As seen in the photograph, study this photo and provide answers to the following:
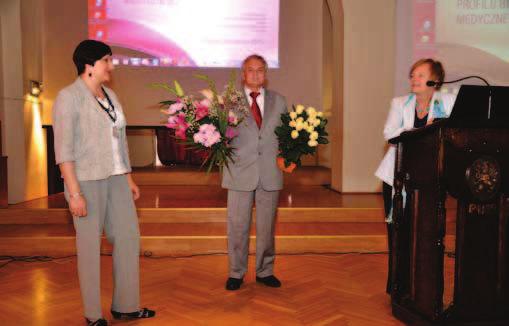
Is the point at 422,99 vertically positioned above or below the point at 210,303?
above

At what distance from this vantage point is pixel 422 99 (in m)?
2.86

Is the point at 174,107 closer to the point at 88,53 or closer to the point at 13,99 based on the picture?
the point at 88,53

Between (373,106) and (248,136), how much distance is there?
11.9 ft

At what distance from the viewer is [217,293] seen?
10.6ft

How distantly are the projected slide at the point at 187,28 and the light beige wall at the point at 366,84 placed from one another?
1.44 meters

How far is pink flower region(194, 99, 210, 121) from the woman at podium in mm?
1164

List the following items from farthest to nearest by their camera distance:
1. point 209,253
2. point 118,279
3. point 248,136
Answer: point 209,253, point 248,136, point 118,279

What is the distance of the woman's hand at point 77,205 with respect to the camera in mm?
2334

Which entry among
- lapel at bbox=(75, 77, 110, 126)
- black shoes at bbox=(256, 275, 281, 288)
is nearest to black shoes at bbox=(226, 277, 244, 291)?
black shoes at bbox=(256, 275, 281, 288)

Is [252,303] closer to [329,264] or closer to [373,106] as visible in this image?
[329,264]

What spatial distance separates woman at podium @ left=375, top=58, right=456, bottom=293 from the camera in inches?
109

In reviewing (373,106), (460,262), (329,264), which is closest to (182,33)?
(373,106)

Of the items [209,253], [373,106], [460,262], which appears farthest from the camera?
[373,106]

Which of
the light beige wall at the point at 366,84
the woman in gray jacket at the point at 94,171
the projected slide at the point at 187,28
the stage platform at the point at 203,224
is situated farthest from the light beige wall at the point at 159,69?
the woman in gray jacket at the point at 94,171
